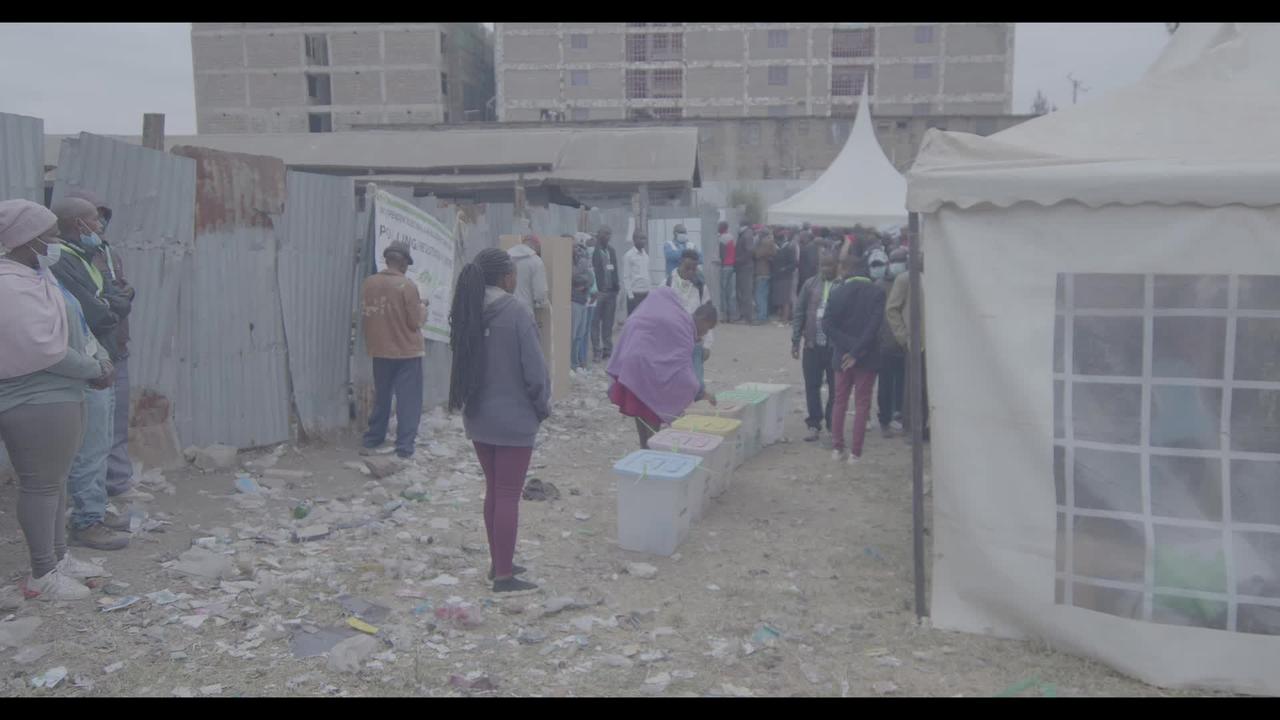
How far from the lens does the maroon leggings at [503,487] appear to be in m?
4.68

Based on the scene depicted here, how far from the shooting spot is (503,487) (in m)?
4.70

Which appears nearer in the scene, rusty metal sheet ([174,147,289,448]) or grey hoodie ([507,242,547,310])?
rusty metal sheet ([174,147,289,448])

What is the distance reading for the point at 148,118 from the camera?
625 cm

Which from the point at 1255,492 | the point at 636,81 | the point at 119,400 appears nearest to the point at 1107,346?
the point at 1255,492

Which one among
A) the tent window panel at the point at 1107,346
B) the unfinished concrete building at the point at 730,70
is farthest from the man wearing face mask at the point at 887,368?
the unfinished concrete building at the point at 730,70

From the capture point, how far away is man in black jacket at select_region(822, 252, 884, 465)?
7246mm

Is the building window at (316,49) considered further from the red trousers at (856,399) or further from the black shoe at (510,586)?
the black shoe at (510,586)

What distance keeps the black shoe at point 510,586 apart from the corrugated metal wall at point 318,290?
3.18 m

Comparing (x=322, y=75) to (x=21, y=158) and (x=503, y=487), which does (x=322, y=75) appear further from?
(x=503, y=487)

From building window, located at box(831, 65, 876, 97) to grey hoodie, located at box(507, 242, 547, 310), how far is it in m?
56.7

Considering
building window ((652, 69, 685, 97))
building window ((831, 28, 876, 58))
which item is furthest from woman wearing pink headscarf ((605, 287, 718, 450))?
building window ((831, 28, 876, 58))

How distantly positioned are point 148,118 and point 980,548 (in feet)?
19.2

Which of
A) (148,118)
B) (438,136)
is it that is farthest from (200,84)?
(148,118)

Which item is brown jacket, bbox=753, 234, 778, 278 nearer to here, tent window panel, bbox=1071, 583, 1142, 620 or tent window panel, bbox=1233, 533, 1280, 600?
tent window panel, bbox=1071, 583, 1142, 620
